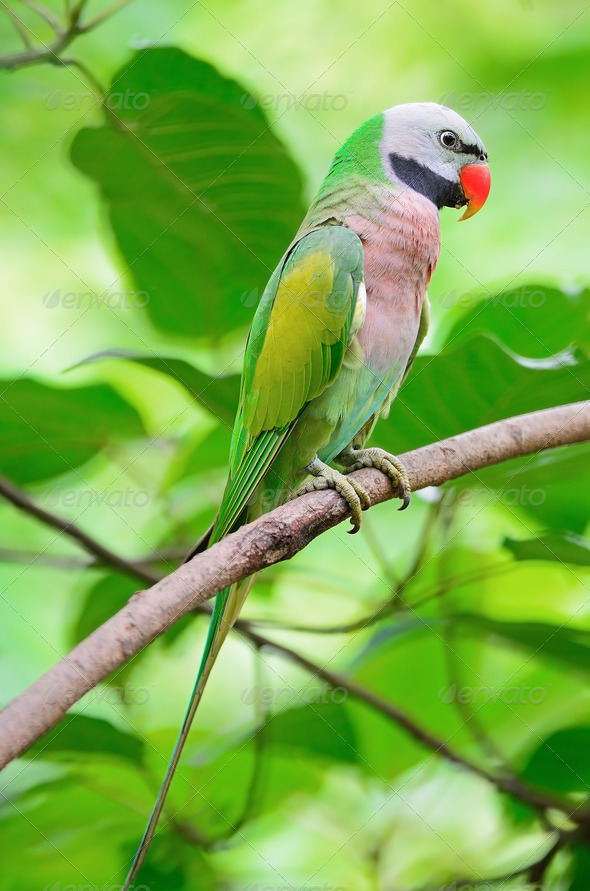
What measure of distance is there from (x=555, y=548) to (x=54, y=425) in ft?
3.26

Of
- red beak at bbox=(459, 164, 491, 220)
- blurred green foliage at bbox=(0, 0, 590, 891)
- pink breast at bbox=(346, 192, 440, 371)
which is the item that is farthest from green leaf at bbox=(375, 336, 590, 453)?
red beak at bbox=(459, 164, 491, 220)

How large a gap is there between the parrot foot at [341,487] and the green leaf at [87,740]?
1.79 ft

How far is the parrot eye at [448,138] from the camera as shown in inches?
69.1

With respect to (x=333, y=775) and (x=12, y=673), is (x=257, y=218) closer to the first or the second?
(x=333, y=775)

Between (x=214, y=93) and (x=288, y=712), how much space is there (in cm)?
117

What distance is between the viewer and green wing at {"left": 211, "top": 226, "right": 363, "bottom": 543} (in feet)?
4.94

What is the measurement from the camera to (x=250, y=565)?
1.01 metres

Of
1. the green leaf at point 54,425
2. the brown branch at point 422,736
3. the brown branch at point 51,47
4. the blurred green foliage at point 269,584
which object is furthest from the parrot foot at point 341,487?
the brown branch at point 51,47

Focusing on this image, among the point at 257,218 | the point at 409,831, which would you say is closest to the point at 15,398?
the point at 257,218

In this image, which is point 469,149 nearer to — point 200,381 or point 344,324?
point 344,324

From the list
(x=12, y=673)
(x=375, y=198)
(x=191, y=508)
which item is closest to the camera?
(x=375, y=198)

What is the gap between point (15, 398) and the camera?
1521 mm

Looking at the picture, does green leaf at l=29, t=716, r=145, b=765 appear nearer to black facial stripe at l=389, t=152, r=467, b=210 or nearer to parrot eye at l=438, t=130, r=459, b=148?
black facial stripe at l=389, t=152, r=467, b=210

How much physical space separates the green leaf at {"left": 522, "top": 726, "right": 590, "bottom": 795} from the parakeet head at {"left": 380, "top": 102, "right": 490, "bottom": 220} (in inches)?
45.2
